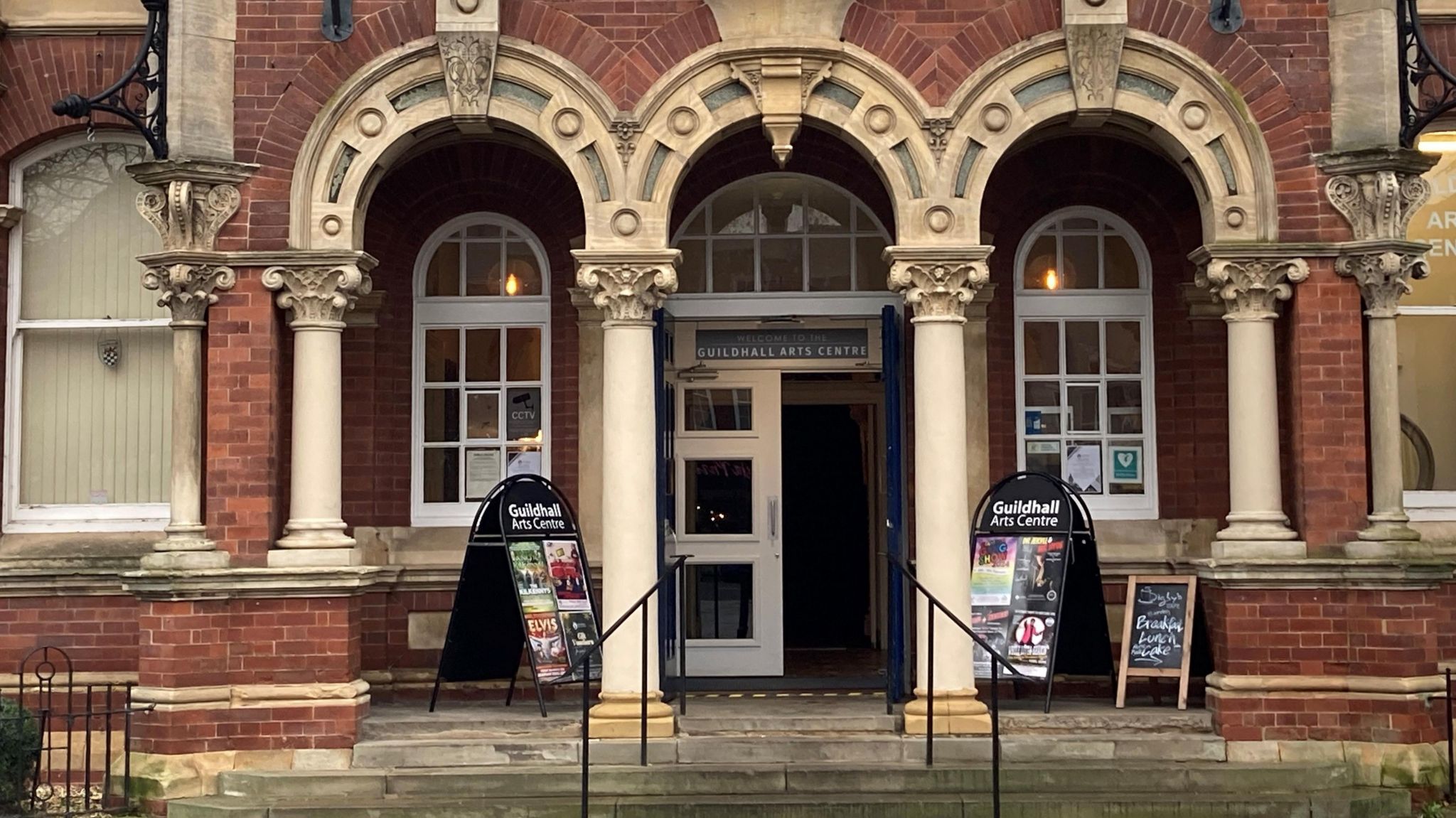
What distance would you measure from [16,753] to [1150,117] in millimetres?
8043

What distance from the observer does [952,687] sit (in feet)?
34.3

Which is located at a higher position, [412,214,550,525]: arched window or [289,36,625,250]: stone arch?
[289,36,625,250]: stone arch

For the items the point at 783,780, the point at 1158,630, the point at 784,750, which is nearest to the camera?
the point at 783,780

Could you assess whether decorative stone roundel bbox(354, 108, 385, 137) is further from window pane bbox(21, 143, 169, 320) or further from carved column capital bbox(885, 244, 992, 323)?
carved column capital bbox(885, 244, 992, 323)

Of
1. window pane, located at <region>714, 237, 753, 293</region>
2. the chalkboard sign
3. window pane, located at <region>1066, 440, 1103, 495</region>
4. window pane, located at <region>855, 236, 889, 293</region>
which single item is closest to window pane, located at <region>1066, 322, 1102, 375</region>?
window pane, located at <region>1066, 440, 1103, 495</region>

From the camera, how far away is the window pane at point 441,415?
1248 cm

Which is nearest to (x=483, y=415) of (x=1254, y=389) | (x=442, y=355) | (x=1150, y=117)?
(x=442, y=355)

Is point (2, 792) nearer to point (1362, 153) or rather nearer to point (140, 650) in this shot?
point (140, 650)

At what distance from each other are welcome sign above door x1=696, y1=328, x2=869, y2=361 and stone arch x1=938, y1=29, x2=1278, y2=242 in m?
2.05

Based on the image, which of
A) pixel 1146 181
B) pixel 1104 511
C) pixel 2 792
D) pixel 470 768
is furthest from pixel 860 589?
pixel 2 792

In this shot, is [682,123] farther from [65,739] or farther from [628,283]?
[65,739]

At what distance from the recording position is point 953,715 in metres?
10.4

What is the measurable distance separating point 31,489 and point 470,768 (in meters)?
4.02

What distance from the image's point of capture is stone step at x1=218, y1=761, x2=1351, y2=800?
988 centimetres
